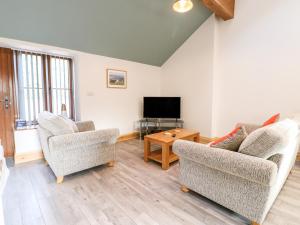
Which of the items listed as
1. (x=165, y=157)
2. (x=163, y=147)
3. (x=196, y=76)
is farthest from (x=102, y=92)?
(x=196, y=76)

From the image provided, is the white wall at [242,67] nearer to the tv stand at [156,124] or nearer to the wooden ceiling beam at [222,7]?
the wooden ceiling beam at [222,7]

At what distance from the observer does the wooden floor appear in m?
1.56

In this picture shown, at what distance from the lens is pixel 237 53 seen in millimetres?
3545

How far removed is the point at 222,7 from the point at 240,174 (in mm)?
3141

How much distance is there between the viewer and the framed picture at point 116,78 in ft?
12.9

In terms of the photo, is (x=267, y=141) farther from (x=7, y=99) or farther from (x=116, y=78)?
(x=7, y=99)

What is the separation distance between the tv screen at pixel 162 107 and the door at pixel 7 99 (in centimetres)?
279

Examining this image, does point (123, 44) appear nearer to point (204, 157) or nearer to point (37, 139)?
point (37, 139)

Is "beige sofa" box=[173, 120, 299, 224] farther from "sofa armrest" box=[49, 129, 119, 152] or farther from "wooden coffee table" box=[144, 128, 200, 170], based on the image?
"sofa armrest" box=[49, 129, 119, 152]

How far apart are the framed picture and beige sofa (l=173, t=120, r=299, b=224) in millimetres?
2695

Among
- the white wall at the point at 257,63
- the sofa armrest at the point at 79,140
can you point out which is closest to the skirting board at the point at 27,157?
the sofa armrest at the point at 79,140

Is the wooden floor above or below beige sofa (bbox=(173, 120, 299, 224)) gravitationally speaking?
below

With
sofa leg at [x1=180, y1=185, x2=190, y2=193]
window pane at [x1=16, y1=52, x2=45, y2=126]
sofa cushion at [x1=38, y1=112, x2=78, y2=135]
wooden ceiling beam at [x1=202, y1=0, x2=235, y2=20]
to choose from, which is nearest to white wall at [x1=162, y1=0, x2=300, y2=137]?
wooden ceiling beam at [x1=202, y1=0, x2=235, y2=20]

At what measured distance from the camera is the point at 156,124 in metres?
4.72
